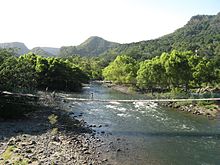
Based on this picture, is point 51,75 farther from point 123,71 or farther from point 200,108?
point 200,108

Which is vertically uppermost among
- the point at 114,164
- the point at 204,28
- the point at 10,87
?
the point at 204,28

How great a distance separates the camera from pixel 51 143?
738 inches

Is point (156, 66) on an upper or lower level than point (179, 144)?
upper

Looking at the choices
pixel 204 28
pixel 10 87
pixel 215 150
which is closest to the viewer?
pixel 215 150

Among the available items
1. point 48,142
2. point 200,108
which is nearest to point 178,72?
point 200,108

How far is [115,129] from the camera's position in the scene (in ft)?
76.9

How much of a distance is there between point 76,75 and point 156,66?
707 inches

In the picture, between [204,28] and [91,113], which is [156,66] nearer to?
[91,113]

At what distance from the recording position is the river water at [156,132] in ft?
56.6

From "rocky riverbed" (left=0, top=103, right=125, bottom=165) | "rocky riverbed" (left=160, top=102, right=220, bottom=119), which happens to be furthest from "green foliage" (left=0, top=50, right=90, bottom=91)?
"rocky riverbed" (left=160, top=102, right=220, bottom=119)

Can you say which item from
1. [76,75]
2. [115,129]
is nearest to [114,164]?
[115,129]

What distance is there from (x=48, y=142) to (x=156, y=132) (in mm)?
8335

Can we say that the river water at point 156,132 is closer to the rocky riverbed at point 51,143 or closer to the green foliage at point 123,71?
the rocky riverbed at point 51,143

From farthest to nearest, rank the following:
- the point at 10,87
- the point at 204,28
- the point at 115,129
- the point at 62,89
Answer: the point at 204,28, the point at 62,89, the point at 10,87, the point at 115,129
